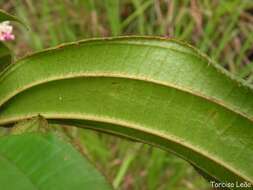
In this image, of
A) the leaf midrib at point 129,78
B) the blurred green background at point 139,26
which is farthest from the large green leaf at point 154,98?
the blurred green background at point 139,26

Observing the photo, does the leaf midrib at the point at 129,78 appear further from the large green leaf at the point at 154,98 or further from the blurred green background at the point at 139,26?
the blurred green background at the point at 139,26

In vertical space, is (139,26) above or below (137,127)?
below

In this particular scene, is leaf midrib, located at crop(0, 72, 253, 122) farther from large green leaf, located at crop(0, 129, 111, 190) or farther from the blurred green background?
the blurred green background

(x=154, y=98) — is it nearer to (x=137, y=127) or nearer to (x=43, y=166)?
(x=137, y=127)

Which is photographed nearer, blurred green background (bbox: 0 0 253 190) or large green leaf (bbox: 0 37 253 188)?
large green leaf (bbox: 0 37 253 188)

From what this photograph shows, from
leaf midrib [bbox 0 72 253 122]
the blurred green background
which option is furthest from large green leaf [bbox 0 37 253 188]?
the blurred green background

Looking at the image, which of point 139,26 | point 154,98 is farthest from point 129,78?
point 139,26
